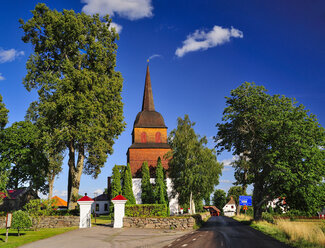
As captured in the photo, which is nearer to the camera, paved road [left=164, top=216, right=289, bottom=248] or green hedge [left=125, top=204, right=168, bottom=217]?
paved road [left=164, top=216, right=289, bottom=248]

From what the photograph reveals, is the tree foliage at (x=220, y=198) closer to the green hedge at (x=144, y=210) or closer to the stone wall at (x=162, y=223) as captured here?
the green hedge at (x=144, y=210)

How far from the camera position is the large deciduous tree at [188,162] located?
133 ft

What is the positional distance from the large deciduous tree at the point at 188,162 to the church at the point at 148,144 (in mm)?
6738

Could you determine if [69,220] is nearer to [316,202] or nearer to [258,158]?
[258,158]

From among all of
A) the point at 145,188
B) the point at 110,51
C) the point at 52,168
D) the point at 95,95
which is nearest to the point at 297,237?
the point at 95,95

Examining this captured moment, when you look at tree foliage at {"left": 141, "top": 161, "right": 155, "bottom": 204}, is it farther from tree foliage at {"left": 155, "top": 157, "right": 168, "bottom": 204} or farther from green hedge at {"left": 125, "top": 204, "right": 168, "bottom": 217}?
green hedge at {"left": 125, "top": 204, "right": 168, "bottom": 217}

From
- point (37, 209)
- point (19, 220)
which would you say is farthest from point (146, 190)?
Result: point (19, 220)

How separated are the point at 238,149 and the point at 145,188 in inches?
795

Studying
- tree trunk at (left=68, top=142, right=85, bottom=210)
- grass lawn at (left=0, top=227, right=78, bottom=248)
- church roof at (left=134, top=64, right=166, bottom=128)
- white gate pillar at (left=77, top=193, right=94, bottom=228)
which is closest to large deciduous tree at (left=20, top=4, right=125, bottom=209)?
tree trunk at (left=68, top=142, right=85, bottom=210)

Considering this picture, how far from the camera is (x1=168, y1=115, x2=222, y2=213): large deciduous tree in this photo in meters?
40.6

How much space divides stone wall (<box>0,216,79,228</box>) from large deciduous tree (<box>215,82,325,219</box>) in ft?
58.6

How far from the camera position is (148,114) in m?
57.3

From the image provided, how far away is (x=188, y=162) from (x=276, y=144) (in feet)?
55.5

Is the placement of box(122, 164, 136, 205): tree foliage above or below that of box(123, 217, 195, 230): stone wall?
above
